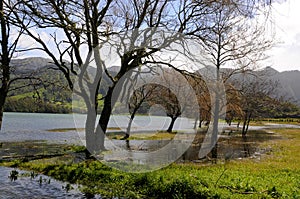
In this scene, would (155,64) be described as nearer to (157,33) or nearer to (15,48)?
(157,33)

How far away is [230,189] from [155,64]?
12.6 metres

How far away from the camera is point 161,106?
49.5 m

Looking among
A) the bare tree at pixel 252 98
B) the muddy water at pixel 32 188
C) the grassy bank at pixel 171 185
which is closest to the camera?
the grassy bank at pixel 171 185

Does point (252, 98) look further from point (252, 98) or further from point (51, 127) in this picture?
point (51, 127)

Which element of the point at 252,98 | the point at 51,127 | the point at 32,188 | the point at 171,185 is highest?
the point at 252,98

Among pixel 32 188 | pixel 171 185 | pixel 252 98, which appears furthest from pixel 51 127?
pixel 171 185

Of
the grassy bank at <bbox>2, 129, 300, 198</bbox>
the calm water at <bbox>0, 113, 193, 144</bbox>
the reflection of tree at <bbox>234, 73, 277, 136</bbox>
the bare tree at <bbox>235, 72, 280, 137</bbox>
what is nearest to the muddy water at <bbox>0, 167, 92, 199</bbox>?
the grassy bank at <bbox>2, 129, 300, 198</bbox>

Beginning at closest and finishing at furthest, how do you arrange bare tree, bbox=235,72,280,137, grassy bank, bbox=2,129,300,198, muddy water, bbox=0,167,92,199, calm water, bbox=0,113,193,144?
grassy bank, bbox=2,129,300,198, muddy water, bbox=0,167,92,199, calm water, bbox=0,113,193,144, bare tree, bbox=235,72,280,137

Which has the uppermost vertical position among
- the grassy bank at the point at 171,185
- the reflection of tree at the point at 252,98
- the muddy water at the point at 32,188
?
the reflection of tree at the point at 252,98

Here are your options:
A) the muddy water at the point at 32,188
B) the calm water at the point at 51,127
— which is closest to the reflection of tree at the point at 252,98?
the calm water at the point at 51,127

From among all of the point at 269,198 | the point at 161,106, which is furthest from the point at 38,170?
the point at 161,106

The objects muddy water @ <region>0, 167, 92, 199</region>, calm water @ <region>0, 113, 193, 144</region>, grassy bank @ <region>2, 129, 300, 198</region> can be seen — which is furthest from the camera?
calm water @ <region>0, 113, 193, 144</region>

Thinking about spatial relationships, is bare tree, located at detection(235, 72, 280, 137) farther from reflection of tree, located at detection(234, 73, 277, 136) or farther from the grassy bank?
the grassy bank

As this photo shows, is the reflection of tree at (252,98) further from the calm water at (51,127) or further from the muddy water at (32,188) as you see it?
the muddy water at (32,188)
